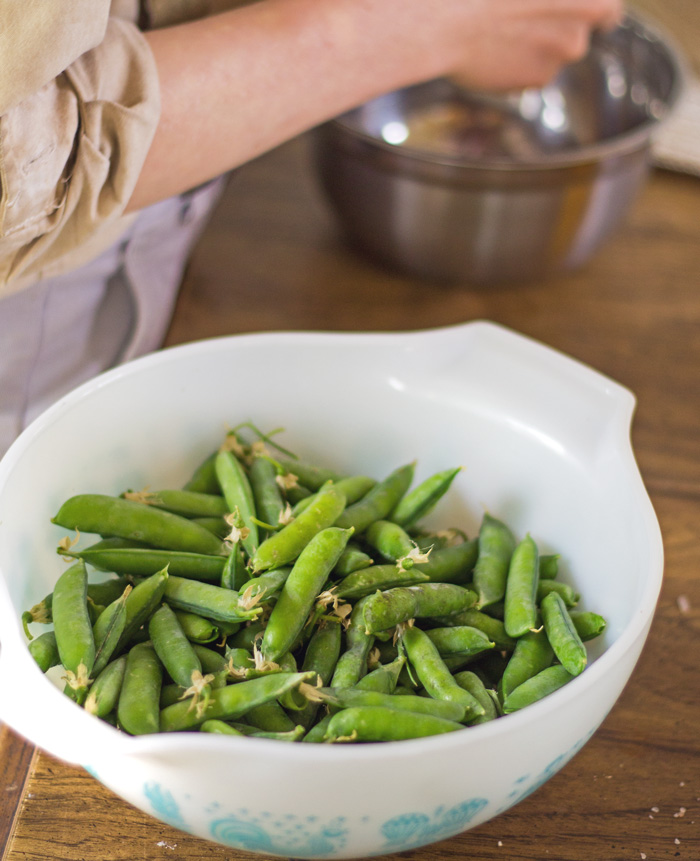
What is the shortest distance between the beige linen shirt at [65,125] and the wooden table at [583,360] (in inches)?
15.4

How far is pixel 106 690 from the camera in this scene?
52 cm

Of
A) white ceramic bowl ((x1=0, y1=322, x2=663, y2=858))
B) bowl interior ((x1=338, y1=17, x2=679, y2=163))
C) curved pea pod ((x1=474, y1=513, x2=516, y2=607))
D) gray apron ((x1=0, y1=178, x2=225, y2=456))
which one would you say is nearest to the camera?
white ceramic bowl ((x1=0, y1=322, x2=663, y2=858))

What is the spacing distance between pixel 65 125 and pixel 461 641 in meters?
0.48

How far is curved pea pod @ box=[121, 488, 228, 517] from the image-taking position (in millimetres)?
692

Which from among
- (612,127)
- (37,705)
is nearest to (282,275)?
(612,127)

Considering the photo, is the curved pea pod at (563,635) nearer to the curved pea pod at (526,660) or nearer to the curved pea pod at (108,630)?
the curved pea pod at (526,660)

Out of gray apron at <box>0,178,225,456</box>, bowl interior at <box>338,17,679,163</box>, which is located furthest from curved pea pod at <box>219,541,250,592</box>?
bowl interior at <box>338,17,679,163</box>

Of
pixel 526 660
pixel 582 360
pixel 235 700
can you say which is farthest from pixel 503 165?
pixel 235 700

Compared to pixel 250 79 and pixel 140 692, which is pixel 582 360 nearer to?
pixel 250 79

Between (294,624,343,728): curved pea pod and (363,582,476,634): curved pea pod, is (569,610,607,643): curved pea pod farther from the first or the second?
(294,624,343,728): curved pea pod

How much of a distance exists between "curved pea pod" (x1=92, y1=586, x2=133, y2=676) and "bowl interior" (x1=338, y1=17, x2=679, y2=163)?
0.87 metres

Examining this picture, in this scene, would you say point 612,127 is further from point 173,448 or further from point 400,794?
point 400,794

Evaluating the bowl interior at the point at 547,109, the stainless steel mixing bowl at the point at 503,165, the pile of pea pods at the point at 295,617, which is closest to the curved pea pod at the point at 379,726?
the pile of pea pods at the point at 295,617

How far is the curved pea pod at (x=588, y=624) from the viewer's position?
618 millimetres
